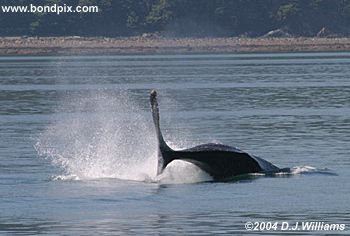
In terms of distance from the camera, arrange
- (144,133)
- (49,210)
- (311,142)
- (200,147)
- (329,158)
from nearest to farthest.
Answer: (49,210), (200,147), (329,158), (311,142), (144,133)

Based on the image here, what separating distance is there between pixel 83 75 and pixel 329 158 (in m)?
71.6

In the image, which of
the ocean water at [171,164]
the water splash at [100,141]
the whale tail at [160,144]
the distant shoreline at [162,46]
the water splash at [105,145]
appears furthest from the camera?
the distant shoreline at [162,46]

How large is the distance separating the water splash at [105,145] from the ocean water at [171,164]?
0.16ft

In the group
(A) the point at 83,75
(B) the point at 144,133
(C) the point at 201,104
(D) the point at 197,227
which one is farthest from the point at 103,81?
(D) the point at 197,227

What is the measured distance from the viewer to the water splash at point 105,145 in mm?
39531

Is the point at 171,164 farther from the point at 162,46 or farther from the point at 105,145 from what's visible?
the point at 162,46

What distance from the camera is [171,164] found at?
3894cm

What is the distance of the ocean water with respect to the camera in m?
32.9

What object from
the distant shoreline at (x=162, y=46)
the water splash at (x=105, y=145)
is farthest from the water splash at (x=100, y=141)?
the distant shoreline at (x=162, y=46)

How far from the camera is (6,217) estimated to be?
33562 mm

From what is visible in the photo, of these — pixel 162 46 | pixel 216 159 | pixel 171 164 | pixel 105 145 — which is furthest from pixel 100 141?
pixel 162 46

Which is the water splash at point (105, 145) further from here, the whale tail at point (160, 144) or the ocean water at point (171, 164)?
the whale tail at point (160, 144)

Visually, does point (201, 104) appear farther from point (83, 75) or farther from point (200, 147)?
point (83, 75)

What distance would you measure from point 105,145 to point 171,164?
32.2 feet
